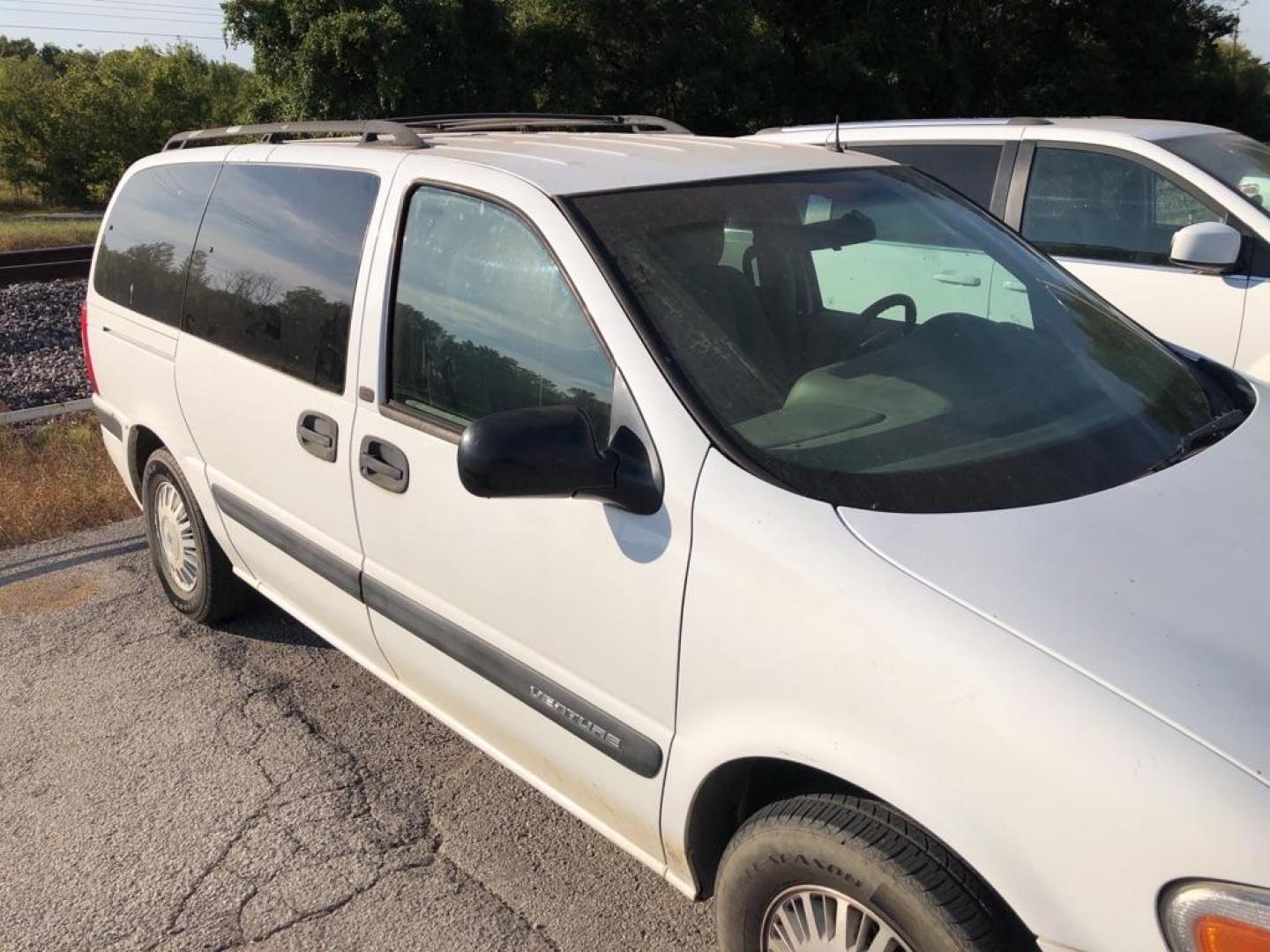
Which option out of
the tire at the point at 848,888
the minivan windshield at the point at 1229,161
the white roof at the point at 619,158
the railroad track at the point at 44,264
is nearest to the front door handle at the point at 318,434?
the white roof at the point at 619,158

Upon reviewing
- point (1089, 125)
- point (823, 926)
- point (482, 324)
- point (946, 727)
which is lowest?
point (823, 926)

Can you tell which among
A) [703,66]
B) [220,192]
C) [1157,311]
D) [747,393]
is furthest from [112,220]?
[703,66]

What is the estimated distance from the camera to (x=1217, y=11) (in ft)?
96.9

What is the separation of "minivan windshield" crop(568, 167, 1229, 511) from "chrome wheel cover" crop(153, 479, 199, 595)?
243 centimetres

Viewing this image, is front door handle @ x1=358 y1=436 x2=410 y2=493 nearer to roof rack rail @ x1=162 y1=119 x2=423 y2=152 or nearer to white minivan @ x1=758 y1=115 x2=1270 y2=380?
roof rack rail @ x1=162 y1=119 x2=423 y2=152

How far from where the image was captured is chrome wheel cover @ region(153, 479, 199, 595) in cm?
420

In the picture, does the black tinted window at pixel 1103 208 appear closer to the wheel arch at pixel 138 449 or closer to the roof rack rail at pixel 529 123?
the roof rack rail at pixel 529 123

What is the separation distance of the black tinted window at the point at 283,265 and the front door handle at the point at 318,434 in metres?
0.09

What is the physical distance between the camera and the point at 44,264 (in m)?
14.2

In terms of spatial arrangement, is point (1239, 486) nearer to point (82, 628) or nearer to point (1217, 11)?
point (82, 628)

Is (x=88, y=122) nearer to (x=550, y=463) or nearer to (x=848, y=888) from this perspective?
(x=550, y=463)

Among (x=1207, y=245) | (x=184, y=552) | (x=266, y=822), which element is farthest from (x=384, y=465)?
(x=1207, y=245)

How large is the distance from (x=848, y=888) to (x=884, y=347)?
121 cm

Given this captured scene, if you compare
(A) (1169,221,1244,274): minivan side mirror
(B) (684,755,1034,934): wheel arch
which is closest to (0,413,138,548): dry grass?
(B) (684,755,1034,934): wheel arch
